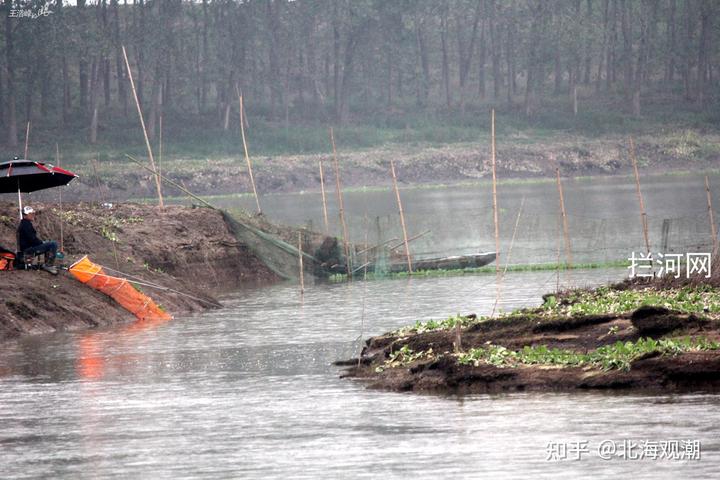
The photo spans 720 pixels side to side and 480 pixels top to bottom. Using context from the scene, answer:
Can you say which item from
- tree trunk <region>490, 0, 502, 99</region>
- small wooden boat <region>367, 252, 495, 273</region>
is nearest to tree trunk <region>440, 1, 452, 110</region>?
tree trunk <region>490, 0, 502, 99</region>

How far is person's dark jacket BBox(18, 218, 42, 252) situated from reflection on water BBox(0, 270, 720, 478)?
3000 millimetres

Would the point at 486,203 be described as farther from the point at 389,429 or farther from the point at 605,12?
the point at 389,429

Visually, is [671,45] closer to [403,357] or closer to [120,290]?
[120,290]

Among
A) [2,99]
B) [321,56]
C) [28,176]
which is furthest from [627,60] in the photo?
[28,176]

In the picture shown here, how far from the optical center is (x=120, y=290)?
25.1 metres

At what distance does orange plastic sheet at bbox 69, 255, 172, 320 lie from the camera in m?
24.8

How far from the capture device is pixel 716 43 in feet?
308

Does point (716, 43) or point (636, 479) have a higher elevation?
point (716, 43)

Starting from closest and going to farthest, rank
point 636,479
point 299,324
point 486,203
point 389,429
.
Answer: point 636,479 → point 389,429 → point 299,324 → point 486,203

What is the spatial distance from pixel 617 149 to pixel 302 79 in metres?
26.9

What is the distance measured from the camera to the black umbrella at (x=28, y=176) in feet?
79.7

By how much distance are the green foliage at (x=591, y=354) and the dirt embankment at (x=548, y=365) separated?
2.0 inches

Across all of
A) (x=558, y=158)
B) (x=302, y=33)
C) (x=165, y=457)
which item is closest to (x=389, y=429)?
(x=165, y=457)

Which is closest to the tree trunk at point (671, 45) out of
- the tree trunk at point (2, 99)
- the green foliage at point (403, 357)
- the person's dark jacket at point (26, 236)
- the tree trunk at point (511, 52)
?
the tree trunk at point (511, 52)
